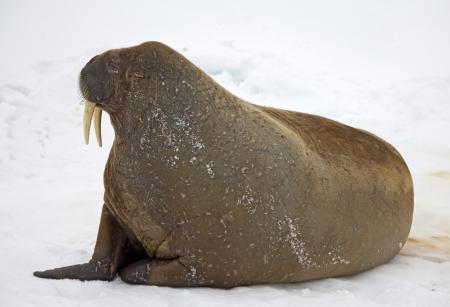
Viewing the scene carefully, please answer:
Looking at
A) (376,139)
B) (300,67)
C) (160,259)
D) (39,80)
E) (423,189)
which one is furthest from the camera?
(300,67)

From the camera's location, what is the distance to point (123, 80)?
2635mm

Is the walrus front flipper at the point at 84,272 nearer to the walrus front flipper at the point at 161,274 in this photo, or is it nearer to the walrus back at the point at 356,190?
the walrus front flipper at the point at 161,274

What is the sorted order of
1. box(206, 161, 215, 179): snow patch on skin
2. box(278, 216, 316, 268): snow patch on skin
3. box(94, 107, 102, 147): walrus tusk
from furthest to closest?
box(94, 107, 102, 147): walrus tusk, box(278, 216, 316, 268): snow patch on skin, box(206, 161, 215, 179): snow patch on skin

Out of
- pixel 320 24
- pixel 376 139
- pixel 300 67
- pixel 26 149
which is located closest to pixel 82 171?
pixel 26 149

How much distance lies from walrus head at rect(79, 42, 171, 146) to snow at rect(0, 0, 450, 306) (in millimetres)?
829

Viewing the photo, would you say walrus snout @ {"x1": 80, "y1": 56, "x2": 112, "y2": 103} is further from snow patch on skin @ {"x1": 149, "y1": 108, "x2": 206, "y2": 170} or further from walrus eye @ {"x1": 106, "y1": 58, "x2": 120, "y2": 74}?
snow patch on skin @ {"x1": 149, "y1": 108, "x2": 206, "y2": 170}

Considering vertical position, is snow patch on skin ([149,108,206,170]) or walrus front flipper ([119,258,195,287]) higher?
snow patch on skin ([149,108,206,170])

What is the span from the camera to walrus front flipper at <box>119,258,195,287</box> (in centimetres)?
253

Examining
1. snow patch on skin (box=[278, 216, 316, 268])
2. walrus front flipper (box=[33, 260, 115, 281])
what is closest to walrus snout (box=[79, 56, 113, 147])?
walrus front flipper (box=[33, 260, 115, 281])

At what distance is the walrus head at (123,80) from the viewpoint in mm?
2615

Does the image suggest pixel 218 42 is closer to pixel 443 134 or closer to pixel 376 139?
pixel 443 134

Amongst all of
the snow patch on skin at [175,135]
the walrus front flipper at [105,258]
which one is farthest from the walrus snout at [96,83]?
the walrus front flipper at [105,258]

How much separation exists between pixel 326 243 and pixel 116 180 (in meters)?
1.08

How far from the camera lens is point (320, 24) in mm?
12953
